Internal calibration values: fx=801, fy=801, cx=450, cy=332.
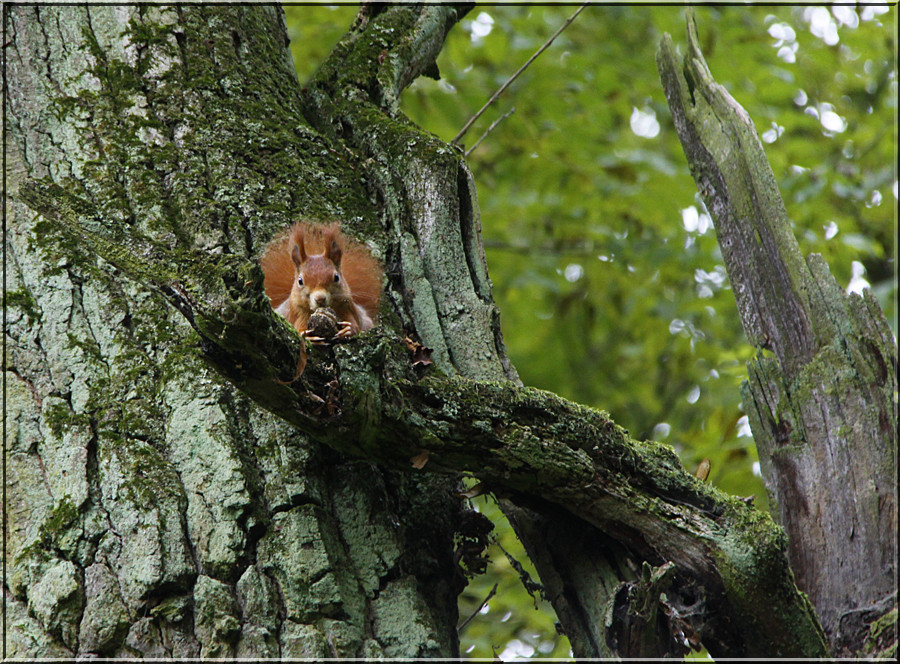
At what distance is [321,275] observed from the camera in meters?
2.28

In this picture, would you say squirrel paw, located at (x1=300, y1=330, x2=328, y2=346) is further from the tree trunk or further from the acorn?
the tree trunk

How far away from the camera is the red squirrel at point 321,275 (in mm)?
2045

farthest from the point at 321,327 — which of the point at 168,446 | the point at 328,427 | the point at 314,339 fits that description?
the point at 168,446

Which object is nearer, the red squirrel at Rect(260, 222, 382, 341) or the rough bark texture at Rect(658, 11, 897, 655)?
the rough bark texture at Rect(658, 11, 897, 655)

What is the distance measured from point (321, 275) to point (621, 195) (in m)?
2.74

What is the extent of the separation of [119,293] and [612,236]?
3642 millimetres

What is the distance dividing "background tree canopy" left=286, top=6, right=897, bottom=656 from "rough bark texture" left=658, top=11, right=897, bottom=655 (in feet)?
5.54

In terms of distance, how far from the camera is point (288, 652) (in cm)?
129

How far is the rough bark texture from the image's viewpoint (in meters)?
1.58

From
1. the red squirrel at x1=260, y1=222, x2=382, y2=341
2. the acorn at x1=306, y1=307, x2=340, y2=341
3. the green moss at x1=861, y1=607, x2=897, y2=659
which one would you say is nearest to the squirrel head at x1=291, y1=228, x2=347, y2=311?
the red squirrel at x1=260, y1=222, x2=382, y2=341

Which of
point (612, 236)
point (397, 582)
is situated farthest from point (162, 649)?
point (612, 236)

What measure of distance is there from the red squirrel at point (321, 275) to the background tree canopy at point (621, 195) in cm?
169

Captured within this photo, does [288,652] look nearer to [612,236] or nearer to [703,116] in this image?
[703,116]

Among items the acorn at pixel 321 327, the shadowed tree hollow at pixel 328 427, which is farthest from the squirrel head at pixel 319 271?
the acorn at pixel 321 327
